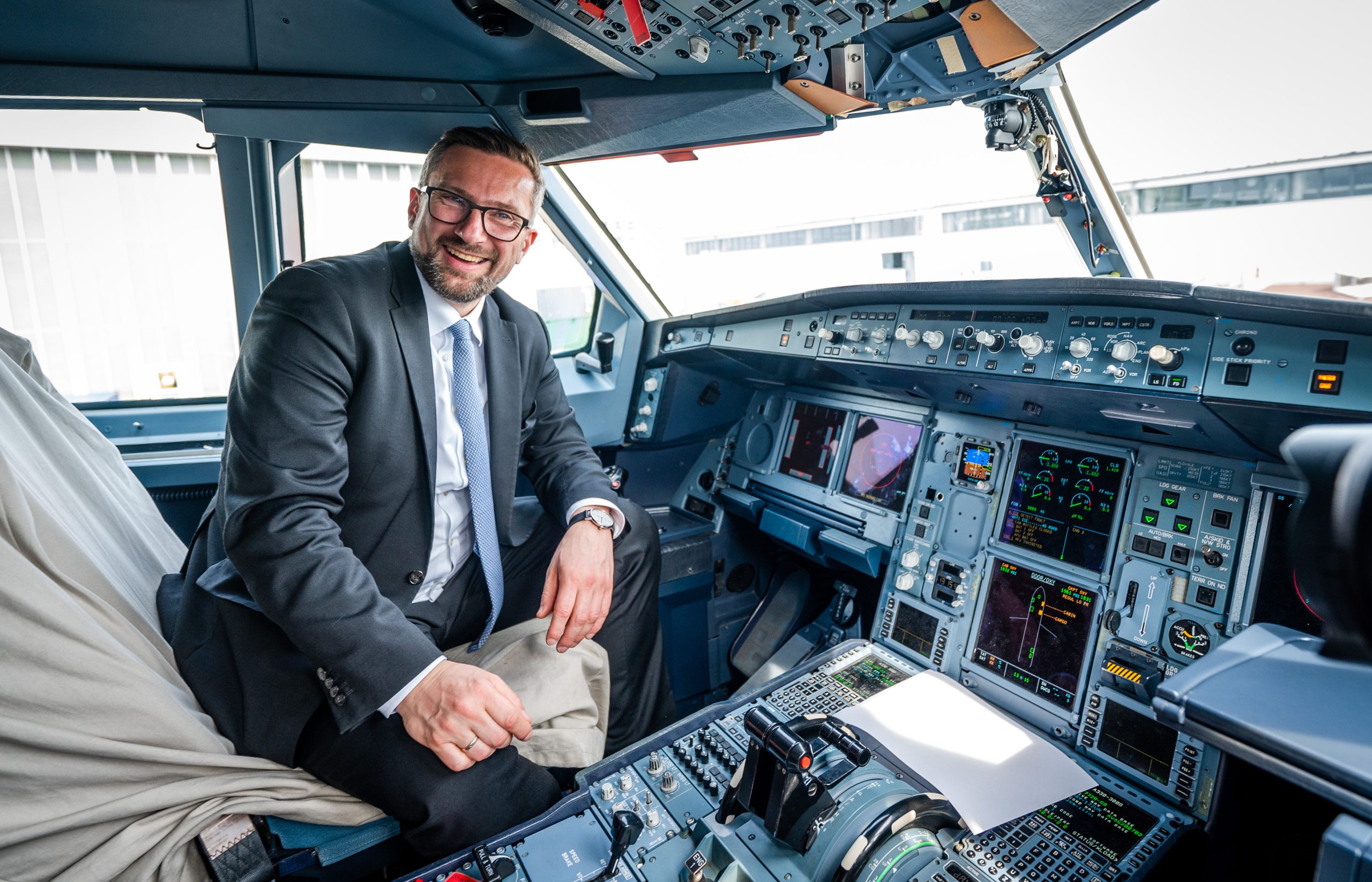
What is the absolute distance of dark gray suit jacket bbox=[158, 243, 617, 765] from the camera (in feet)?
4.60

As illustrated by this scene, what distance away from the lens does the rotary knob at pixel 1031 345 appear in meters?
1.90

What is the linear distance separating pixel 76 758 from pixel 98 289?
2.18 m

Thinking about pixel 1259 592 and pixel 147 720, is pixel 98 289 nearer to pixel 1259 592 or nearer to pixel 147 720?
pixel 147 720

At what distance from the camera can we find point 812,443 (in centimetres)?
297

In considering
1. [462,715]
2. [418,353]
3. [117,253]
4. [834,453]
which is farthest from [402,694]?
[117,253]

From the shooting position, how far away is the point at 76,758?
116 cm

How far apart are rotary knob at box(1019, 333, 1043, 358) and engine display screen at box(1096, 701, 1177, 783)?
0.94 meters

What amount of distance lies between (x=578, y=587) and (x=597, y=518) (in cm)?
24

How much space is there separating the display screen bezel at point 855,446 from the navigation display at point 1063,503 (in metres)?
0.35

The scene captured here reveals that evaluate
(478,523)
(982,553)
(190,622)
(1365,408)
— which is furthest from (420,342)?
(1365,408)

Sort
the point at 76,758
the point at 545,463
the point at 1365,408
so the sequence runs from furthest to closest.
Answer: the point at 545,463, the point at 1365,408, the point at 76,758

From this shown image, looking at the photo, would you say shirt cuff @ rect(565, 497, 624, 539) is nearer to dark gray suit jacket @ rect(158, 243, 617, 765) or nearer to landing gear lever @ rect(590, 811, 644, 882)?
dark gray suit jacket @ rect(158, 243, 617, 765)

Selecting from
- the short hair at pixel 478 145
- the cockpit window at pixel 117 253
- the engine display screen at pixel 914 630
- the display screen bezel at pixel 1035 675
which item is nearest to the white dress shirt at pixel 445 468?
the short hair at pixel 478 145

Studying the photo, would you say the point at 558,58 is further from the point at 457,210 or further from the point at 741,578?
the point at 741,578
